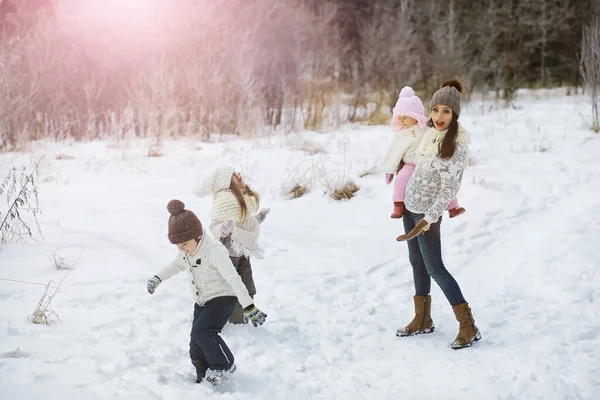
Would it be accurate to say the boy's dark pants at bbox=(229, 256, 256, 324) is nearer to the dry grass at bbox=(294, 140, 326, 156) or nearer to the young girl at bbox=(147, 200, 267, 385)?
the young girl at bbox=(147, 200, 267, 385)

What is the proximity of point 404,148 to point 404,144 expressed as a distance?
0.03 metres

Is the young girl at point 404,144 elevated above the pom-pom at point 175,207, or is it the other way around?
the young girl at point 404,144

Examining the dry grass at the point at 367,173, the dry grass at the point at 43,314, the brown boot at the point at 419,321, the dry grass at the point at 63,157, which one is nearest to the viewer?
the dry grass at the point at 43,314

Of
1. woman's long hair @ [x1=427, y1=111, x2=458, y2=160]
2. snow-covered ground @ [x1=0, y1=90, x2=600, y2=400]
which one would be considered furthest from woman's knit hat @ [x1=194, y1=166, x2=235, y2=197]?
woman's long hair @ [x1=427, y1=111, x2=458, y2=160]

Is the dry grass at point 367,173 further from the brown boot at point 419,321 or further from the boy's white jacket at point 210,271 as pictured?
the boy's white jacket at point 210,271

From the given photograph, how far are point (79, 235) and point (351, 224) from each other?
10.1ft

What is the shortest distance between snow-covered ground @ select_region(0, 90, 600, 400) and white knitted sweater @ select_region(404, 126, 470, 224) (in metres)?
0.99

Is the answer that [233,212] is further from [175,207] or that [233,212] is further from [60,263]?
[60,263]

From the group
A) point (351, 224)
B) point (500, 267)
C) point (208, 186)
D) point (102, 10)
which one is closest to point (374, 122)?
point (102, 10)

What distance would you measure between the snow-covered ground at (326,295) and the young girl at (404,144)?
1.04 metres

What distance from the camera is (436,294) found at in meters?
5.02

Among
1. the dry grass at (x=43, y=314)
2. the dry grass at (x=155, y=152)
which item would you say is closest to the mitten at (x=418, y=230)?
the dry grass at (x=43, y=314)

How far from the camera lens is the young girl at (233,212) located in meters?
4.01

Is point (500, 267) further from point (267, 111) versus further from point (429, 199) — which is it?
point (267, 111)
